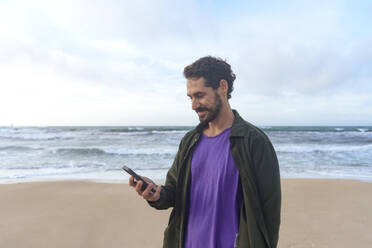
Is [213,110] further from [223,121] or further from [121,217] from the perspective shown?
[121,217]

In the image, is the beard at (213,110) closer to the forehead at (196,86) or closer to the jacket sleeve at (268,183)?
the forehead at (196,86)

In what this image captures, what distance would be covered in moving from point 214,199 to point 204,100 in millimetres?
598

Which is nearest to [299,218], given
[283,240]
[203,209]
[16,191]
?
[283,240]

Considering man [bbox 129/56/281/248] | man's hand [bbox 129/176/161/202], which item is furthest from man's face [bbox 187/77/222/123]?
man's hand [bbox 129/176/161/202]

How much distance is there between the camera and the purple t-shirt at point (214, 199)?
4.57ft

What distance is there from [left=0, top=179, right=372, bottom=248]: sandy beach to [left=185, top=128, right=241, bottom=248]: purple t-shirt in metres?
2.36

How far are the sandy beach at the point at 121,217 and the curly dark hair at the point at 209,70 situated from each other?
9.32 feet

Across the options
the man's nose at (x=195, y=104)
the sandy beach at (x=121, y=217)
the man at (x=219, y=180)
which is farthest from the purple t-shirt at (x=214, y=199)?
the sandy beach at (x=121, y=217)

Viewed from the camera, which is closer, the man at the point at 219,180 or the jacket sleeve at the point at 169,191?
the man at the point at 219,180

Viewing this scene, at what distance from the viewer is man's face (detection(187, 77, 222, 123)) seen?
152 cm

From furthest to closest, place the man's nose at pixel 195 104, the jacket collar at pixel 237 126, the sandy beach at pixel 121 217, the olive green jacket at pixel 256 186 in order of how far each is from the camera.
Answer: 1. the sandy beach at pixel 121 217
2. the man's nose at pixel 195 104
3. the jacket collar at pixel 237 126
4. the olive green jacket at pixel 256 186

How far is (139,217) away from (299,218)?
284 centimetres

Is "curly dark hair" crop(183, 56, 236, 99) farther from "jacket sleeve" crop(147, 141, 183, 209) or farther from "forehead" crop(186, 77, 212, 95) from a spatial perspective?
"jacket sleeve" crop(147, 141, 183, 209)

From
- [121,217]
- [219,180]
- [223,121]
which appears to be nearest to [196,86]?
[223,121]
